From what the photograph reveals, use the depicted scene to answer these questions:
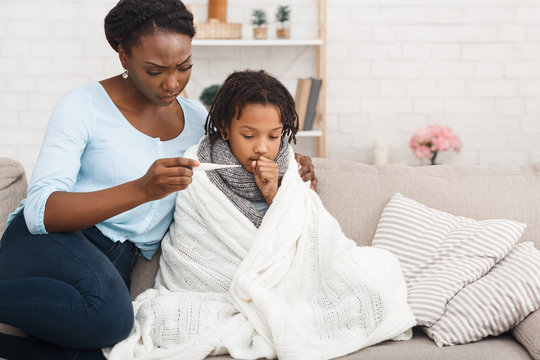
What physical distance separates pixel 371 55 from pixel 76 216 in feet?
7.90

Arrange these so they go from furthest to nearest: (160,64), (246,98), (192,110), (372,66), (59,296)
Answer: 1. (372,66)
2. (192,110)
3. (246,98)
4. (160,64)
5. (59,296)

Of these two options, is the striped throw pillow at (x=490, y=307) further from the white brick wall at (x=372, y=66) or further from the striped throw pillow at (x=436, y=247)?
the white brick wall at (x=372, y=66)

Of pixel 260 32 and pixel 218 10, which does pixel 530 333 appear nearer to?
pixel 260 32

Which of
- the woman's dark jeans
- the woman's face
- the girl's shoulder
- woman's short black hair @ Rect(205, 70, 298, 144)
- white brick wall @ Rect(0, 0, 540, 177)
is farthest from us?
white brick wall @ Rect(0, 0, 540, 177)

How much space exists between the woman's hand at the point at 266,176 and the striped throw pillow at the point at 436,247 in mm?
361

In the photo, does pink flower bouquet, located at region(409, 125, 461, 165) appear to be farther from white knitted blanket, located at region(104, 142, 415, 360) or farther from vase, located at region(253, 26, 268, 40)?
white knitted blanket, located at region(104, 142, 415, 360)

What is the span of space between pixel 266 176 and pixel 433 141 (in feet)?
5.94

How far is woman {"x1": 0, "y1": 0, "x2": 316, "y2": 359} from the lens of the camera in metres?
1.29

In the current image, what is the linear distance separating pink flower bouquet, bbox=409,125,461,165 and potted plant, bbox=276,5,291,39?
95cm

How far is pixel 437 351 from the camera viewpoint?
1354 mm

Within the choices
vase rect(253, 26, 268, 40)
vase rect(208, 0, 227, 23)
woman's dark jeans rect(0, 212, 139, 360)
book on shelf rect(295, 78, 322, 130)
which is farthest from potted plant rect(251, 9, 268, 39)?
woman's dark jeans rect(0, 212, 139, 360)

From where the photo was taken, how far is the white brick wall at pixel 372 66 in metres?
3.30

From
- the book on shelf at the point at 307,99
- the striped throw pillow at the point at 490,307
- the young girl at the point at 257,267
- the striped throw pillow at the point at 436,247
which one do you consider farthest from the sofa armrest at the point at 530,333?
the book on shelf at the point at 307,99

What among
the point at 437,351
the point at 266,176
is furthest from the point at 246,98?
the point at 437,351
